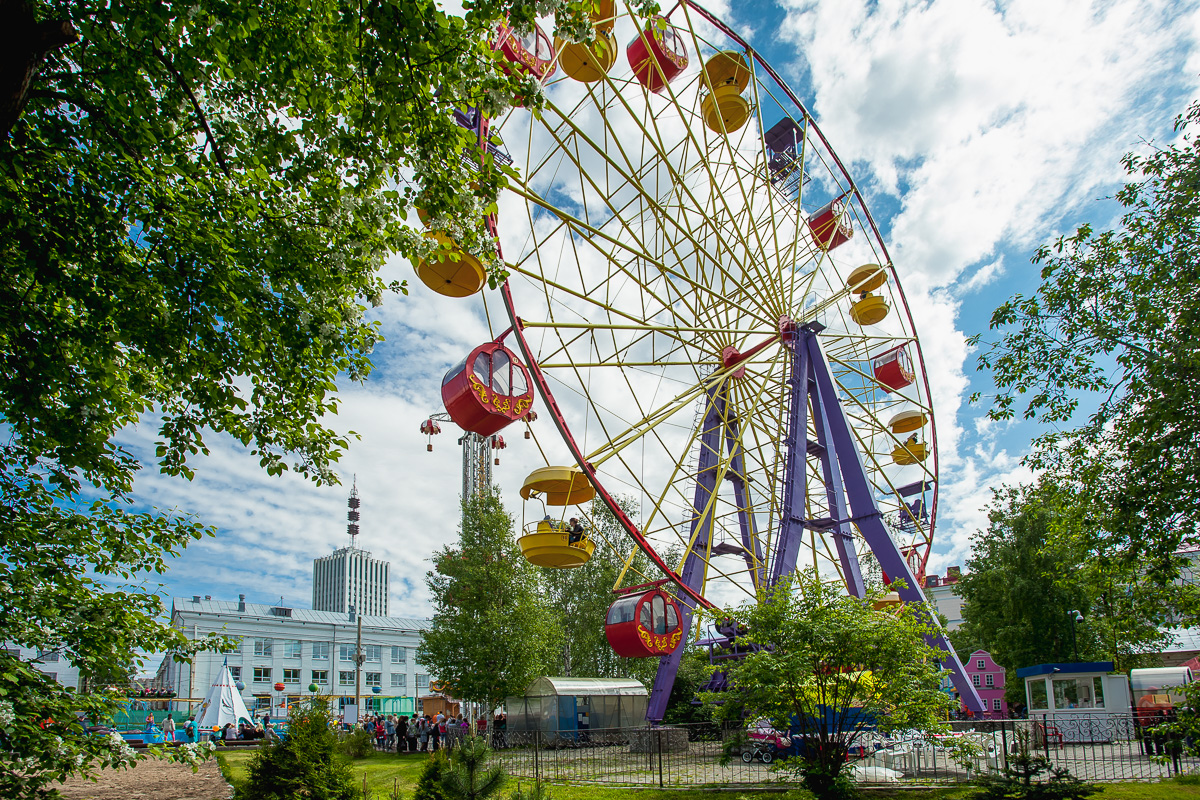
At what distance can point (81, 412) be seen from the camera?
628cm

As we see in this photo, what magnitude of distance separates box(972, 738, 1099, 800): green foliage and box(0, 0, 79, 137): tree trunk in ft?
34.1

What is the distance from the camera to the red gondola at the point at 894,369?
23.6m

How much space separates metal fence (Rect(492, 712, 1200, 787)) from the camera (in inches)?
448

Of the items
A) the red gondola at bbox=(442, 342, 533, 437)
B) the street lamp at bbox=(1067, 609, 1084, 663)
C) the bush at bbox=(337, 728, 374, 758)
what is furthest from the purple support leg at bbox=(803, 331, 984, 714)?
the bush at bbox=(337, 728, 374, 758)

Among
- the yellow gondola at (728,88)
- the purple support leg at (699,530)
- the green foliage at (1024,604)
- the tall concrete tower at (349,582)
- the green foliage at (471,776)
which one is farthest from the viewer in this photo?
the tall concrete tower at (349,582)

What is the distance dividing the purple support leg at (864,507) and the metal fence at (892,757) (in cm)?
136

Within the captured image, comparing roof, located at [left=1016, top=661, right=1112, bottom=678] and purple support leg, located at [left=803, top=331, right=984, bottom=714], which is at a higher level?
purple support leg, located at [left=803, top=331, right=984, bottom=714]

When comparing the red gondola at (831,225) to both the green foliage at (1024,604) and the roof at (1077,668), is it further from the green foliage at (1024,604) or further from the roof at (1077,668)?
the roof at (1077,668)

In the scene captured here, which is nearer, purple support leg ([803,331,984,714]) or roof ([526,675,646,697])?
purple support leg ([803,331,984,714])

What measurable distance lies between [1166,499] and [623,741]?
18.2m

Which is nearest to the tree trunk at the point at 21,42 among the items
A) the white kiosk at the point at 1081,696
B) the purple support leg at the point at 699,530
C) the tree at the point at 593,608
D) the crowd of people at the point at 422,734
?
the purple support leg at the point at 699,530

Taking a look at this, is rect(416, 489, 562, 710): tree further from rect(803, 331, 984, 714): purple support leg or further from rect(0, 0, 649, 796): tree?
rect(0, 0, 649, 796): tree

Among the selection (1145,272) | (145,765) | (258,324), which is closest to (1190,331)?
(1145,272)

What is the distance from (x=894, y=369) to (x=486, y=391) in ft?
48.5
